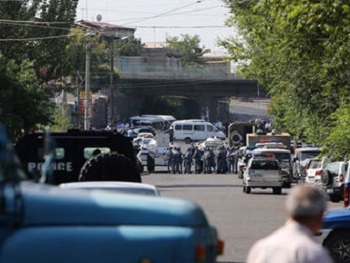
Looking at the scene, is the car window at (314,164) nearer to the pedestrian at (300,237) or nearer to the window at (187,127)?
the pedestrian at (300,237)

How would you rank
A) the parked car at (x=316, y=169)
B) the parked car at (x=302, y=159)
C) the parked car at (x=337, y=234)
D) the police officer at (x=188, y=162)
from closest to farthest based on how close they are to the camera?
the parked car at (x=337, y=234) → the parked car at (x=316, y=169) → the parked car at (x=302, y=159) → the police officer at (x=188, y=162)

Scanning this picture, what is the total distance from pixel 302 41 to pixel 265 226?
4765 mm

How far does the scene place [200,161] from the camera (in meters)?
72.9

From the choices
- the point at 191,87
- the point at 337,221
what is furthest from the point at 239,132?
the point at 337,221

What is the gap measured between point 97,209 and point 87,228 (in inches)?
5.2

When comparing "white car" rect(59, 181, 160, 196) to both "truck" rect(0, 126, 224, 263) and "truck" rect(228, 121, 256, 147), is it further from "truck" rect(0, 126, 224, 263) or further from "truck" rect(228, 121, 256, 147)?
"truck" rect(228, 121, 256, 147)

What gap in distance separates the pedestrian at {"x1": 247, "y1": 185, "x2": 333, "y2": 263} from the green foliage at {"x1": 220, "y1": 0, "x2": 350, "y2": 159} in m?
15.8

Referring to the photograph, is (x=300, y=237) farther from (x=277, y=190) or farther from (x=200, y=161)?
(x=200, y=161)

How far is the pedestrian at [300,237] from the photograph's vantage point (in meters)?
7.51

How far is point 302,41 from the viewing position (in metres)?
30.2

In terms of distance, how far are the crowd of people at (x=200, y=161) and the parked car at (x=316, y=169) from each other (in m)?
21.6

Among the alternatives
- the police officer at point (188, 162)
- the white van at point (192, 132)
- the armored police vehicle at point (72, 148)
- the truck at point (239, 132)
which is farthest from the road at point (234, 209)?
the white van at point (192, 132)

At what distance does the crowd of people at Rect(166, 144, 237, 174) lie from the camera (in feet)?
237

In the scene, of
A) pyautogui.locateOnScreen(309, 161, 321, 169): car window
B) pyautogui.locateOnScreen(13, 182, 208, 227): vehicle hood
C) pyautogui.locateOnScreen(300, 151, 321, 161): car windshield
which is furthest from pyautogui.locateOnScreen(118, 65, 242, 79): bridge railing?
pyautogui.locateOnScreen(13, 182, 208, 227): vehicle hood
